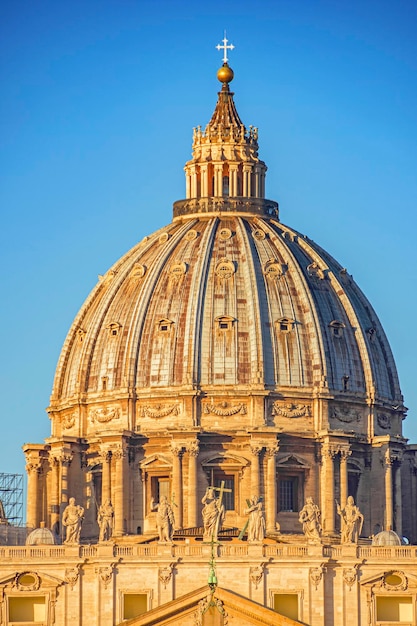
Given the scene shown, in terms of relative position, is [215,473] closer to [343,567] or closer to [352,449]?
[352,449]

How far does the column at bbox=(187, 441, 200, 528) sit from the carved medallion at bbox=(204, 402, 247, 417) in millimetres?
3069

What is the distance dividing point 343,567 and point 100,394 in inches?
1206

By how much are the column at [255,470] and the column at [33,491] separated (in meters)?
13.4

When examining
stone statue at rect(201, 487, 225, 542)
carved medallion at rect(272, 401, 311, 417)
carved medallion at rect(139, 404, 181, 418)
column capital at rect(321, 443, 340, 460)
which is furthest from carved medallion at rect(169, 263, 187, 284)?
stone statue at rect(201, 487, 225, 542)

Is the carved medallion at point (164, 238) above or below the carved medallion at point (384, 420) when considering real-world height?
above

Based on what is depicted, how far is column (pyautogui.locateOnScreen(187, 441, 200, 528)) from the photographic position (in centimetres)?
15812

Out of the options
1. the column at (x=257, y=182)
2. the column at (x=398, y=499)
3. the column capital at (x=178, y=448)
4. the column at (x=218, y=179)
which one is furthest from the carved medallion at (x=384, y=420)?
the column at (x=218, y=179)

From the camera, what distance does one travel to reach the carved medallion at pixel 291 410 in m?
163

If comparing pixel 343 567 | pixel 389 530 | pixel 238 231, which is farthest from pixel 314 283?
pixel 343 567

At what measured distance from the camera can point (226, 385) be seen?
163375 millimetres

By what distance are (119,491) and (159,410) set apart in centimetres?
530

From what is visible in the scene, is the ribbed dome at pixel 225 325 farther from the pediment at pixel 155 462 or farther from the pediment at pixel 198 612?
the pediment at pixel 198 612

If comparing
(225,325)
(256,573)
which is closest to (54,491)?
(225,325)

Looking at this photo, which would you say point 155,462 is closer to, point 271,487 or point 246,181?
point 271,487
